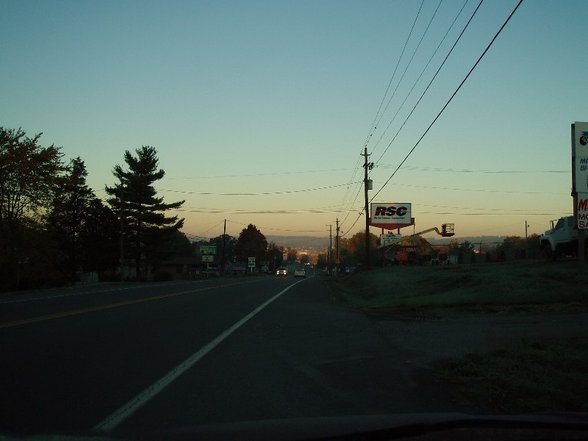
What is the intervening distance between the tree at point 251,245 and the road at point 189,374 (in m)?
156

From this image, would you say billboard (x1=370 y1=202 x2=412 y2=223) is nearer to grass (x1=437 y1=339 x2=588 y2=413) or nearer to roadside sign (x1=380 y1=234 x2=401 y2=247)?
roadside sign (x1=380 y1=234 x2=401 y2=247)

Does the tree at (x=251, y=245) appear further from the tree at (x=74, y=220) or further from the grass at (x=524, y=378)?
the grass at (x=524, y=378)

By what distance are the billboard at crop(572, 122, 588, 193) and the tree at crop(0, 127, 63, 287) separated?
116ft

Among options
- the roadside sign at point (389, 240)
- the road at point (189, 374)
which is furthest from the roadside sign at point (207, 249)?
the road at point (189, 374)

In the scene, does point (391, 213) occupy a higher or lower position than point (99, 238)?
higher

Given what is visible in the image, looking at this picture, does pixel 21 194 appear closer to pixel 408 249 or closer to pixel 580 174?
pixel 580 174

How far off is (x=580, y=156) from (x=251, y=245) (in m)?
151

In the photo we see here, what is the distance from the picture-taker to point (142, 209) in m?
72.9

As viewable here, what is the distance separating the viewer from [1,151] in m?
39.9

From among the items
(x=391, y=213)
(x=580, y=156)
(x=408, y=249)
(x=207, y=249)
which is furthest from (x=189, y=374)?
(x=207, y=249)

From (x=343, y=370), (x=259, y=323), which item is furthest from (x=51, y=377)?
(x=259, y=323)

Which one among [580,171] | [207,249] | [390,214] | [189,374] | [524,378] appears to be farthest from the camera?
[207,249]

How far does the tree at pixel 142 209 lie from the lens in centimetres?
7194

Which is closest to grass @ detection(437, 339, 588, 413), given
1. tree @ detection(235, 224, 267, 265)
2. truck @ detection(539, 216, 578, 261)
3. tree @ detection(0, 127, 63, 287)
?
truck @ detection(539, 216, 578, 261)
